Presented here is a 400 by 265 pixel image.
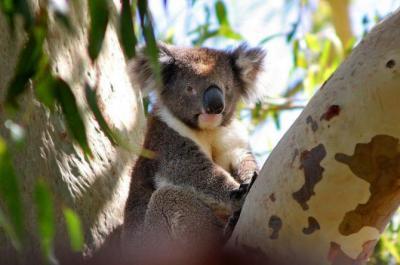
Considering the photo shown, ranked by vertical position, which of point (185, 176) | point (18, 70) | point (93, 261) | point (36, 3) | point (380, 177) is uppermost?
point (36, 3)

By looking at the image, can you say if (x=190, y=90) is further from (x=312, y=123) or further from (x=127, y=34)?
(x=127, y=34)

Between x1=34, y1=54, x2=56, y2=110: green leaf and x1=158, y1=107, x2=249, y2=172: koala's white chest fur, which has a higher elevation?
x1=34, y1=54, x2=56, y2=110: green leaf

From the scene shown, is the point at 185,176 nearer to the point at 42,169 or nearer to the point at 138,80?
the point at 138,80

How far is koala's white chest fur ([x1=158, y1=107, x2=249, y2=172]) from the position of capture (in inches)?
165

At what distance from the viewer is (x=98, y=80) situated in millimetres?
3381

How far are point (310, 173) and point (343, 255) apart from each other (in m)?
0.29

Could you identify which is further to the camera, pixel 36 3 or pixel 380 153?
pixel 36 3

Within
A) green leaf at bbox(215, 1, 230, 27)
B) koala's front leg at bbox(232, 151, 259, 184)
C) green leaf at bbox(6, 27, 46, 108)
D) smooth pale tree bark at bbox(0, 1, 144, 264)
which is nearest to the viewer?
green leaf at bbox(6, 27, 46, 108)

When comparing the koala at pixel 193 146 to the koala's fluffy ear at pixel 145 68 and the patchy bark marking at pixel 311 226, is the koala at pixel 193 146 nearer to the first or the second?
the koala's fluffy ear at pixel 145 68

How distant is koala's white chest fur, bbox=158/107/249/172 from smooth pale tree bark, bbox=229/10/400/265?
1.43m

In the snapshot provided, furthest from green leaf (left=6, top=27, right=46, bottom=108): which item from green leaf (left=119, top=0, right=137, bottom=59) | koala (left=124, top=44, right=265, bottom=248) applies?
koala (left=124, top=44, right=265, bottom=248)

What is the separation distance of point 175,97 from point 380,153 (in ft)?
6.38

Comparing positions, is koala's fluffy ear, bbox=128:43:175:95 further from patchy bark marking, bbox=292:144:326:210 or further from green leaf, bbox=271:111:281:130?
patchy bark marking, bbox=292:144:326:210

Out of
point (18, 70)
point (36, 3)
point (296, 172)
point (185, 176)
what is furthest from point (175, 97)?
point (18, 70)
